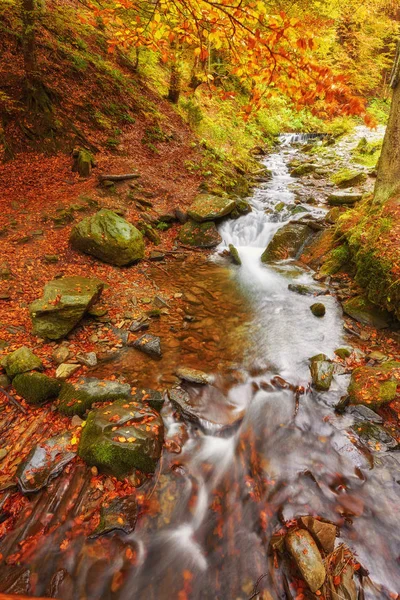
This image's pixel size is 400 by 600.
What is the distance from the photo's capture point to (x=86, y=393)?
358cm

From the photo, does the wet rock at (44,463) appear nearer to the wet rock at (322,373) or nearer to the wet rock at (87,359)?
the wet rock at (87,359)

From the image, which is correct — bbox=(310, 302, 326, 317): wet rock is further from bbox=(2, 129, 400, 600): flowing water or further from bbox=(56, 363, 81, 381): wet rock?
bbox=(56, 363, 81, 381): wet rock

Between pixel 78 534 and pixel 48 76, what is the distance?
424 inches

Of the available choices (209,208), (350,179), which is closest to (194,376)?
(209,208)

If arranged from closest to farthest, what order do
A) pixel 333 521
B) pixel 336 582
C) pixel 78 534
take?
pixel 336 582
pixel 78 534
pixel 333 521

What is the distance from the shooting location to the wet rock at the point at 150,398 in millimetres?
3771

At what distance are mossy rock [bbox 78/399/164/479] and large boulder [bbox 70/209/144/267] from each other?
12.0 feet

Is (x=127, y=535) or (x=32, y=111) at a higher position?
(x=32, y=111)

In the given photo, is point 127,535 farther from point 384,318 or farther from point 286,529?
point 384,318

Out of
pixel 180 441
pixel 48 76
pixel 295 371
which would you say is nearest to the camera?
pixel 180 441

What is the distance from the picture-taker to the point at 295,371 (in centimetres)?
472

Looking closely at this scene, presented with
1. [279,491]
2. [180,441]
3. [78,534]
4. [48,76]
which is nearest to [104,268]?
[180,441]

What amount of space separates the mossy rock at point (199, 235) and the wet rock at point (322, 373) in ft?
15.3

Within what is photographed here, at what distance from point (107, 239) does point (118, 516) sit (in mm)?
→ 4819
